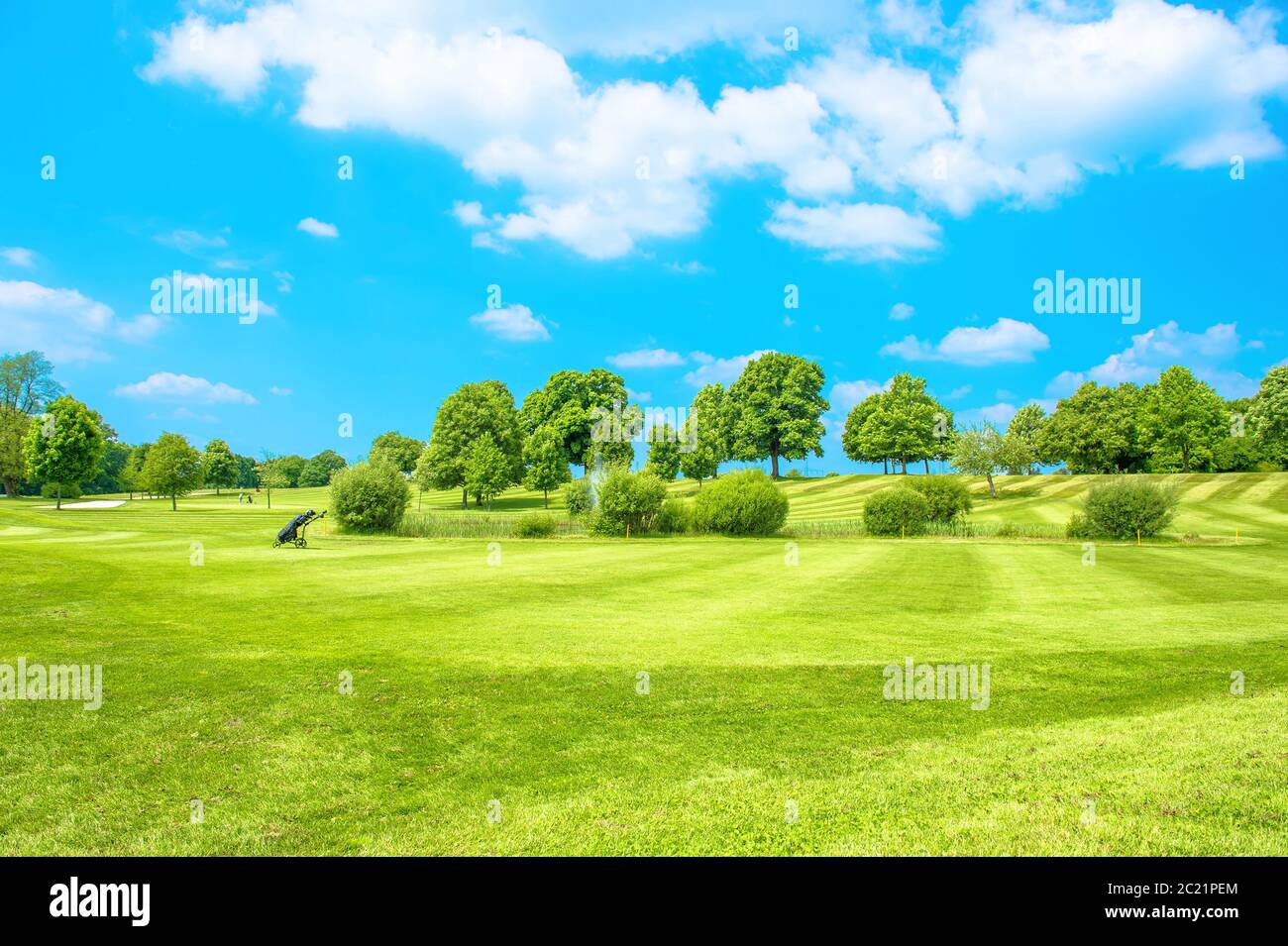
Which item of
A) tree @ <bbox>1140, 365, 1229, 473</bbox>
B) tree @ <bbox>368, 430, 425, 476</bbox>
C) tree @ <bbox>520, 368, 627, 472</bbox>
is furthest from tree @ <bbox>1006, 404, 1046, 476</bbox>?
tree @ <bbox>368, 430, 425, 476</bbox>

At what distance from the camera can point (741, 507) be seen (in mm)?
45875

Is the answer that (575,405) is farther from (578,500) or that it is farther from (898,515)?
(898,515)

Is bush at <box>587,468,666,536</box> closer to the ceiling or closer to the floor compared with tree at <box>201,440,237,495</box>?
closer to the floor

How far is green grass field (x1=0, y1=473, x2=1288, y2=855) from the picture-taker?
20.0ft

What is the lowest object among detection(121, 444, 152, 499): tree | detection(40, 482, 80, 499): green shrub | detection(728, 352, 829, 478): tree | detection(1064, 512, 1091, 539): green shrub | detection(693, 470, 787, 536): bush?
detection(1064, 512, 1091, 539): green shrub

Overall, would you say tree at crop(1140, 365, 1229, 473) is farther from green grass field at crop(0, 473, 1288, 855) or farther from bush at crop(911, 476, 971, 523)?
green grass field at crop(0, 473, 1288, 855)

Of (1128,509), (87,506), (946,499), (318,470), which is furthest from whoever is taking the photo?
(318,470)

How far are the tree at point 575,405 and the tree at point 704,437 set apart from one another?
29.1ft

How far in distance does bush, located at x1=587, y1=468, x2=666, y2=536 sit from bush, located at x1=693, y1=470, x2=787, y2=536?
3.27m

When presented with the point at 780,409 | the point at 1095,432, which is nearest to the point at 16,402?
the point at 780,409

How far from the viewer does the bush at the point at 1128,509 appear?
138ft

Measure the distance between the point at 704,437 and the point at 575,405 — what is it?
59.3ft

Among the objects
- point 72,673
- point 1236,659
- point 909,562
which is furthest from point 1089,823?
point 909,562

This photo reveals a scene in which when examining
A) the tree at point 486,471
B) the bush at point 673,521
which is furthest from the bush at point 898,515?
the tree at point 486,471
